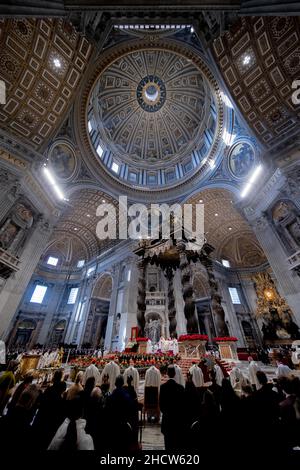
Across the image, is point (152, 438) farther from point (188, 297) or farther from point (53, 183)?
point (53, 183)

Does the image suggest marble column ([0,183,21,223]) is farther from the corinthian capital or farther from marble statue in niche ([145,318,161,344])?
the corinthian capital

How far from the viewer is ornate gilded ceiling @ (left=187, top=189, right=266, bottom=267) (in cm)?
1823

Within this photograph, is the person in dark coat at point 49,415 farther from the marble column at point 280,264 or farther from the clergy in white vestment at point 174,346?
the marble column at point 280,264

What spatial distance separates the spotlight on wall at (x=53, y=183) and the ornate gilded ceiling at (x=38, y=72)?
161cm

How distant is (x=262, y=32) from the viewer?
354 inches

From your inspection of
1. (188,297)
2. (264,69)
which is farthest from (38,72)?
(188,297)

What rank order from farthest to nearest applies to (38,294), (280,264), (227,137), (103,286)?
(103,286), (38,294), (227,137), (280,264)

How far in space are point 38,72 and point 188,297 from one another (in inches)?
575

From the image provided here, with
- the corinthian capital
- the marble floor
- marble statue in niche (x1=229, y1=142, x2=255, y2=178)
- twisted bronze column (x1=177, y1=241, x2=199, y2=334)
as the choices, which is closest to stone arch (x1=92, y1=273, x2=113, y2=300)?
twisted bronze column (x1=177, y1=241, x2=199, y2=334)

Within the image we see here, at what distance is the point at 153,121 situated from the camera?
22.6 metres

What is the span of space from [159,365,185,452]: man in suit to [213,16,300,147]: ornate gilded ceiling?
44.0 ft

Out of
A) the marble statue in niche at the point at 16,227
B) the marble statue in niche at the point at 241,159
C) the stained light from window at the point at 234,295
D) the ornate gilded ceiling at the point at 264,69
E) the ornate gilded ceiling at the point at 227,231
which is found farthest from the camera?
the stained light from window at the point at 234,295

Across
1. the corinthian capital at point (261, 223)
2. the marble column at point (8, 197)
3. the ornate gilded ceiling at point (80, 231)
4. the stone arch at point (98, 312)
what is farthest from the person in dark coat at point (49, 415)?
the stone arch at point (98, 312)

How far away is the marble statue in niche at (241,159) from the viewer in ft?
44.0
